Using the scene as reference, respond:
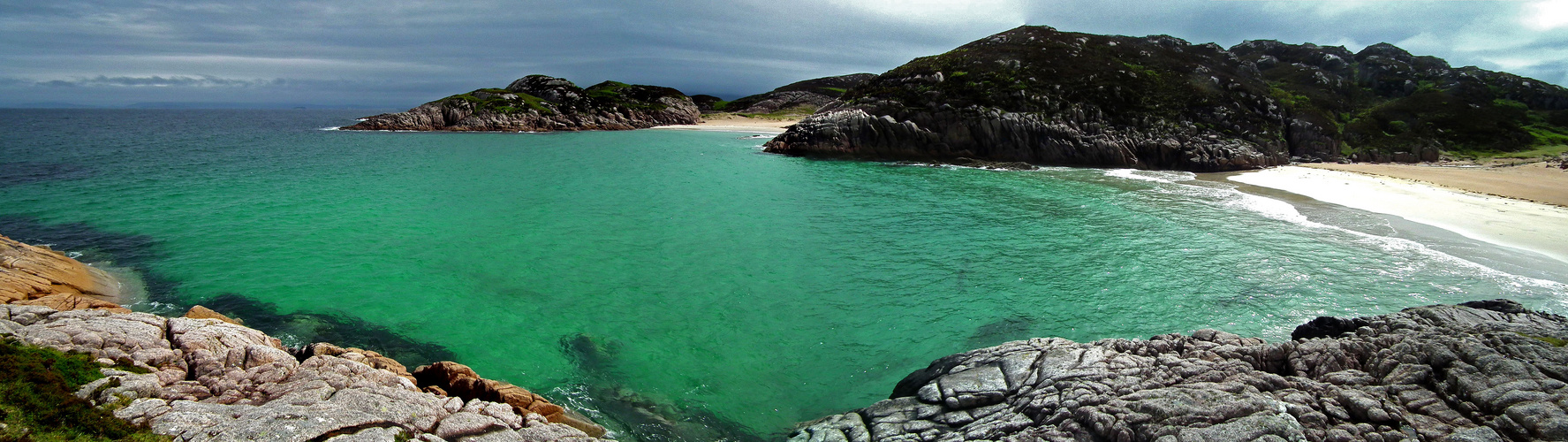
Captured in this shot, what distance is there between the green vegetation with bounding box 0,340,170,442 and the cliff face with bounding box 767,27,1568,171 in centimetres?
5215

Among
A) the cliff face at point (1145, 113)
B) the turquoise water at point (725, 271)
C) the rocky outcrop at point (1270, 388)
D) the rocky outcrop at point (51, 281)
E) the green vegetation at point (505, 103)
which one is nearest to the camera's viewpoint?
the rocky outcrop at point (1270, 388)

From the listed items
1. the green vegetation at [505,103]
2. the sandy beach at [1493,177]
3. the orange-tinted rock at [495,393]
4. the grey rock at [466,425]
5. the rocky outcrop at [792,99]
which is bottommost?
the orange-tinted rock at [495,393]

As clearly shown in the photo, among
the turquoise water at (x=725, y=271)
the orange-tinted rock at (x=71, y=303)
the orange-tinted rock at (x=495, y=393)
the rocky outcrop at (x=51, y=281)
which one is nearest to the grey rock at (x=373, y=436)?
the orange-tinted rock at (x=495, y=393)

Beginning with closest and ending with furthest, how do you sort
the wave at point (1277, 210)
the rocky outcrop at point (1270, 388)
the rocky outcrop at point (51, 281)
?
the rocky outcrop at point (1270, 388) → the rocky outcrop at point (51, 281) → the wave at point (1277, 210)

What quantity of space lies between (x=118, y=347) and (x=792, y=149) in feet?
170

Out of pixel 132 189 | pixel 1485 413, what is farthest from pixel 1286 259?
pixel 132 189

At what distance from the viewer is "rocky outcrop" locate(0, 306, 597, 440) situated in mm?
7434

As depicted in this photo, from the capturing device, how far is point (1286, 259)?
2075 centimetres

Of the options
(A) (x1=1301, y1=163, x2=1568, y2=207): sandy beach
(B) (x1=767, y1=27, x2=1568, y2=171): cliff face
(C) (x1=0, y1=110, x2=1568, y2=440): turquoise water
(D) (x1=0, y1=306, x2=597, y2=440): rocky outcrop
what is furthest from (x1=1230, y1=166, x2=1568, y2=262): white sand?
(D) (x1=0, y1=306, x2=597, y2=440): rocky outcrop

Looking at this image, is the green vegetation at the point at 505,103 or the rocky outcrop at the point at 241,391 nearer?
the rocky outcrop at the point at 241,391

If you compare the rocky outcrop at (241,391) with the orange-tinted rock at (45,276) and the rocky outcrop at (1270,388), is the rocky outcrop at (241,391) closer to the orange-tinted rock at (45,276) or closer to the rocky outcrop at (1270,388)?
the rocky outcrop at (1270,388)

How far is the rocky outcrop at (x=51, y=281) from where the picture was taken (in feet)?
40.7

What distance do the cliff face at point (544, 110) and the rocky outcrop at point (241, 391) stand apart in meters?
93.4

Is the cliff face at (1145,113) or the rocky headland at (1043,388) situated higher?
the cliff face at (1145,113)
